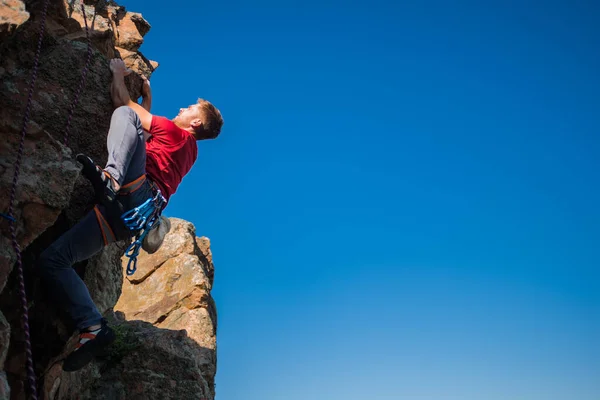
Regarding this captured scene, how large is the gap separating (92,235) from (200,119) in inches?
101

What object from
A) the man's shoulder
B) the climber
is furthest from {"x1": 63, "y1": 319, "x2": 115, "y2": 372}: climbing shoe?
the man's shoulder

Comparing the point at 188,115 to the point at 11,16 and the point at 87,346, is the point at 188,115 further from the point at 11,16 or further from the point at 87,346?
the point at 87,346

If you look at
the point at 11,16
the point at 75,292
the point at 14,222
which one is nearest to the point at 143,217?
the point at 75,292

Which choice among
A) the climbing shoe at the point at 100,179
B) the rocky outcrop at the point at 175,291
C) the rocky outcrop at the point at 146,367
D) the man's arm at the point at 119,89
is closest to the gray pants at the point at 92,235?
the climbing shoe at the point at 100,179

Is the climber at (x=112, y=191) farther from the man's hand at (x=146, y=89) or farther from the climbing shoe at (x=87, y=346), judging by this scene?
the man's hand at (x=146, y=89)

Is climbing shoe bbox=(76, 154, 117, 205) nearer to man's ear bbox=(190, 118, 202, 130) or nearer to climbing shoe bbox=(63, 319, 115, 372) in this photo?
climbing shoe bbox=(63, 319, 115, 372)

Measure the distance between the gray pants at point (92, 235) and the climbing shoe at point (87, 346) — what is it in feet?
0.41

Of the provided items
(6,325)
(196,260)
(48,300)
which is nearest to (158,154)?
(48,300)

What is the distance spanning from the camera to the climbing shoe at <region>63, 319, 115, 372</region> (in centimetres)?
666

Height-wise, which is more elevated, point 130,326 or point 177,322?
point 177,322

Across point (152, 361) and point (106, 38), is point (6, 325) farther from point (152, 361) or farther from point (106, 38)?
point (106, 38)

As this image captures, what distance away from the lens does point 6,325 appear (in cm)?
621

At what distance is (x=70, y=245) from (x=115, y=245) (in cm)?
299

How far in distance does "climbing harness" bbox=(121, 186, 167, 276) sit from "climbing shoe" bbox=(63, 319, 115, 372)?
110cm
